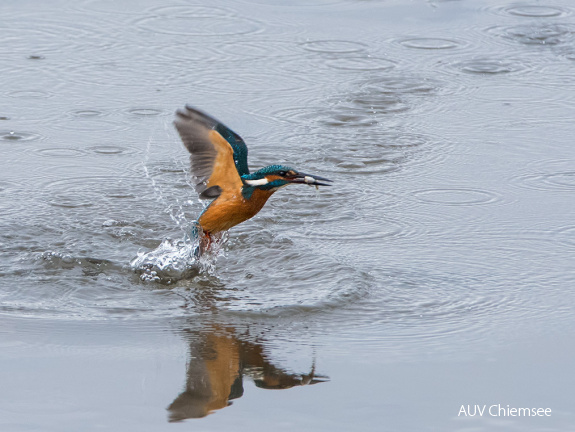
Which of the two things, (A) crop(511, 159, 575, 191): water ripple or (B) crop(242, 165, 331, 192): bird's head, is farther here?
(A) crop(511, 159, 575, 191): water ripple

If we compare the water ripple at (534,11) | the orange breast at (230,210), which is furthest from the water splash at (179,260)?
the water ripple at (534,11)

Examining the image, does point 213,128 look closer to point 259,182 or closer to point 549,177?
point 259,182

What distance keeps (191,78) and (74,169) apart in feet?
6.86

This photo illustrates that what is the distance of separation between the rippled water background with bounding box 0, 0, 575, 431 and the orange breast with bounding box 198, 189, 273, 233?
0.82 ft

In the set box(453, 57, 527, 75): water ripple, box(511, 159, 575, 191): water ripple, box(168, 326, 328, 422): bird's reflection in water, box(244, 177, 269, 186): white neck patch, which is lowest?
box(168, 326, 328, 422): bird's reflection in water

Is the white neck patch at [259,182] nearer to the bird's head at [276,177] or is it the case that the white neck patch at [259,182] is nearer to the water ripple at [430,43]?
the bird's head at [276,177]

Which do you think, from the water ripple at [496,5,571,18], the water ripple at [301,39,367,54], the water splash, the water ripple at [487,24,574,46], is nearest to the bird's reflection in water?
the water splash

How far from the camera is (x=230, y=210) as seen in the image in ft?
20.2

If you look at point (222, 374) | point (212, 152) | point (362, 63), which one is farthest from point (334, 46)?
point (222, 374)

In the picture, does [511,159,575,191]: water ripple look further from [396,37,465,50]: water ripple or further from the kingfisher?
[396,37,465,50]: water ripple

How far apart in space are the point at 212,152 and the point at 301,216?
1.07 m

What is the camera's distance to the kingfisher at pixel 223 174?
598 centimetres

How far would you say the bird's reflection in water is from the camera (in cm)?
430

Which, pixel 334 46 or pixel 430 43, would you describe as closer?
pixel 334 46
